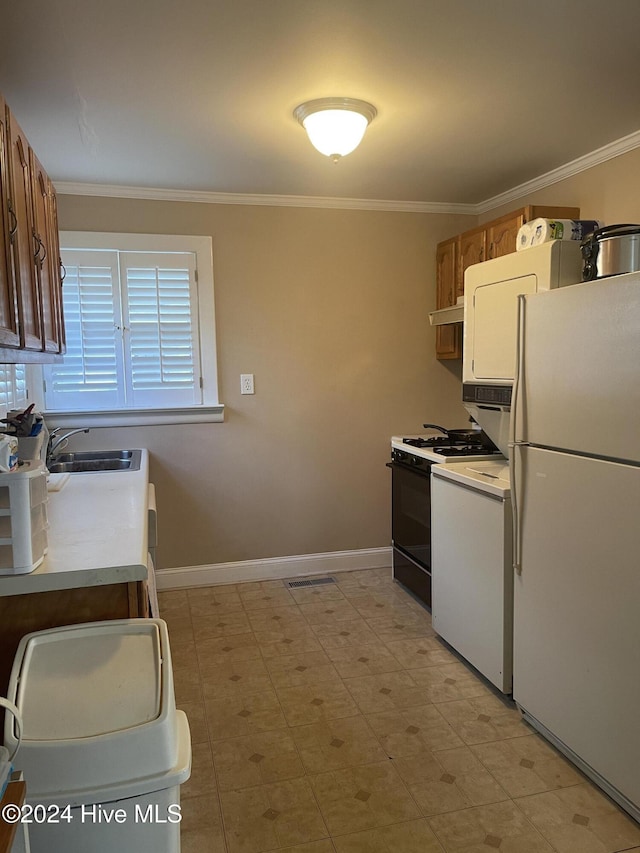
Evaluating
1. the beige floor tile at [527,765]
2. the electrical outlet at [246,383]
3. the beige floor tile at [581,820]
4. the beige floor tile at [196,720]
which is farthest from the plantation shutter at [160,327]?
the beige floor tile at [581,820]

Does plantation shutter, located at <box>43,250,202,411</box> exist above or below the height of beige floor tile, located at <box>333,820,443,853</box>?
above

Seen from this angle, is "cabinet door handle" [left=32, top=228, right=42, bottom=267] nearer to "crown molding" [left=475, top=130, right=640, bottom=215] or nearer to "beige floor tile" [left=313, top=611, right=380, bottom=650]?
"beige floor tile" [left=313, top=611, right=380, bottom=650]

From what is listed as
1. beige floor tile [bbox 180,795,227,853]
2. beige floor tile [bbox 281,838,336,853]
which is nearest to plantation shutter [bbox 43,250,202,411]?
beige floor tile [bbox 180,795,227,853]

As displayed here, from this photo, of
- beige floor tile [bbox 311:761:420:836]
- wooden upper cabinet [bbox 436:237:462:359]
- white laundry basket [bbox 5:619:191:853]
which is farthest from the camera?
wooden upper cabinet [bbox 436:237:462:359]

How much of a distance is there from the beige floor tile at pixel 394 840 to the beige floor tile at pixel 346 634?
1.18 meters

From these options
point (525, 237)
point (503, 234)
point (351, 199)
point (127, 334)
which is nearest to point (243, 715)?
point (127, 334)

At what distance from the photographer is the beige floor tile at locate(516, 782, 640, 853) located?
5.72 ft

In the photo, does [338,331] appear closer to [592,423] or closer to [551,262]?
[551,262]

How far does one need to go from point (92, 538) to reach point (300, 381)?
2.32 meters

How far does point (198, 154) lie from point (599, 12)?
71.9 inches

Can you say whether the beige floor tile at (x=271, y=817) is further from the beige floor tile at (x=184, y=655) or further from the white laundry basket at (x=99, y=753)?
the beige floor tile at (x=184, y=655)

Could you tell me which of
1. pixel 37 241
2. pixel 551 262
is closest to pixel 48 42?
pixel 37 241

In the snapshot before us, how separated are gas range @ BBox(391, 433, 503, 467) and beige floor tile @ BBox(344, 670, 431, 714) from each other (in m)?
1.04

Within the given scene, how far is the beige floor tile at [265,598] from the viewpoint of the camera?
3.51m
